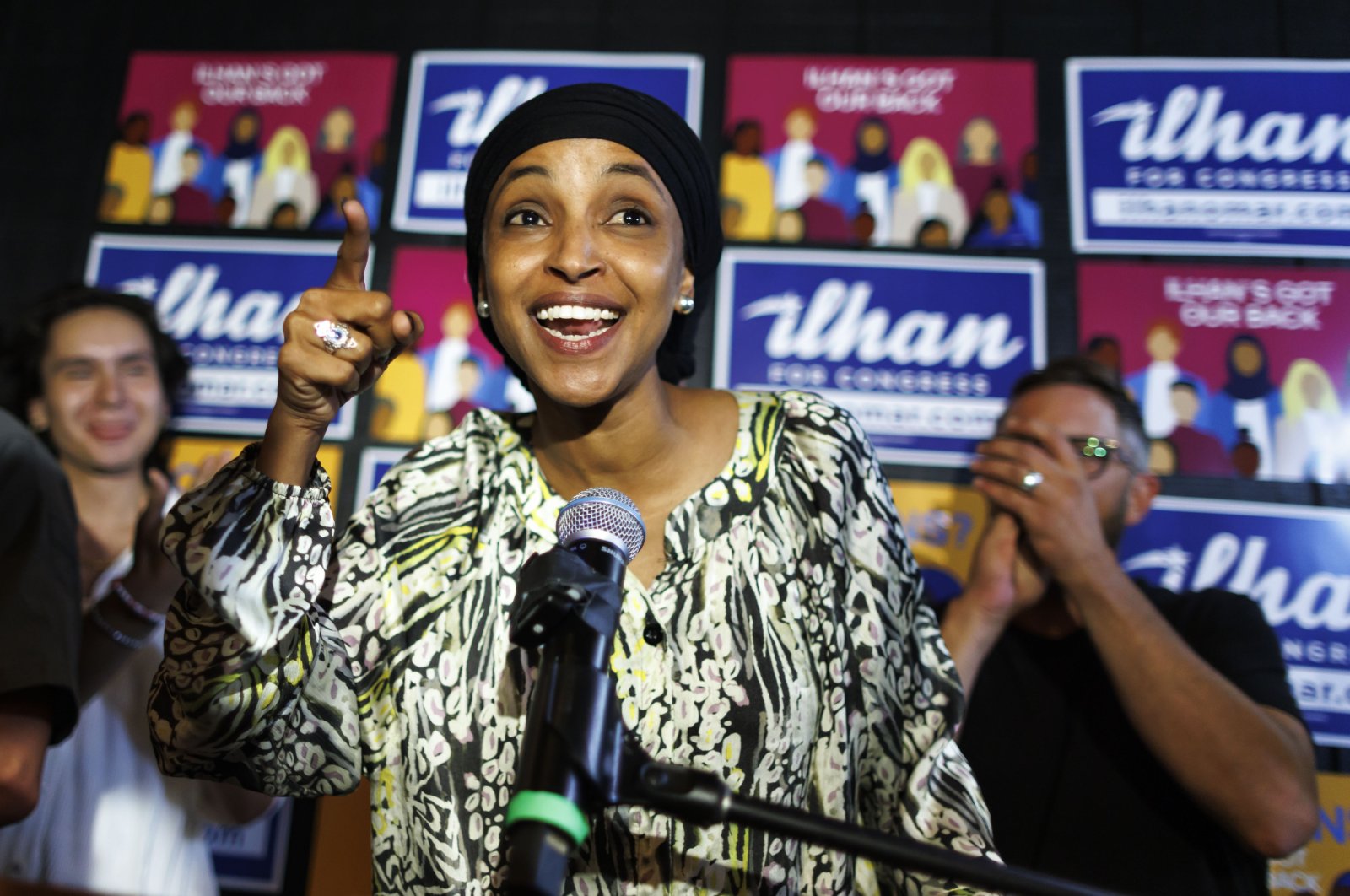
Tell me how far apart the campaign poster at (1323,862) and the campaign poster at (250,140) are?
268cm

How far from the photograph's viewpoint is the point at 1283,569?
2219mm

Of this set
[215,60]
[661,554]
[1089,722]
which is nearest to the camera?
[661,554]

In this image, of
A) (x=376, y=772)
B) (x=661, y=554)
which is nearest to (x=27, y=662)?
(x=376, y=772)

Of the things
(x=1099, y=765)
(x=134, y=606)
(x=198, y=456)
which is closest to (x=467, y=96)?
(x=198, y=456)

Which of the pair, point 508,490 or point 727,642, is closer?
point 727,642

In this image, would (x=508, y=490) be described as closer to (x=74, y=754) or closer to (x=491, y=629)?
(x=491, y=629)

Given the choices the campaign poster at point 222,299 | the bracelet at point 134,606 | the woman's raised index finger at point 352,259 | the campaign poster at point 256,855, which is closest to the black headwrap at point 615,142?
the woman's raised index finger at point 352,259

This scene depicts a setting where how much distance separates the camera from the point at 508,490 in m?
1.33

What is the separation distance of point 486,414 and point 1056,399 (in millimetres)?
1271

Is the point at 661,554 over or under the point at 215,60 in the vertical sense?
under

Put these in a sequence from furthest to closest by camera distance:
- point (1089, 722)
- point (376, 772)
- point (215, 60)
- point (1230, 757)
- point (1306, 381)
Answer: point (215, 60), point (1306, 381), point (1089, 722), point (1230, 757), point (376, 772)

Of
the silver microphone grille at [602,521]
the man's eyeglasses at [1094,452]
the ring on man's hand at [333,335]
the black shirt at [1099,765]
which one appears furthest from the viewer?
the man's eyeglasses at [1094,452]

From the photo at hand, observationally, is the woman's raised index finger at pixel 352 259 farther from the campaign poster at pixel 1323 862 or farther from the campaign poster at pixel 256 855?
the campaign poster at pixel 1323 862

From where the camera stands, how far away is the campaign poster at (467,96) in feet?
8.52
